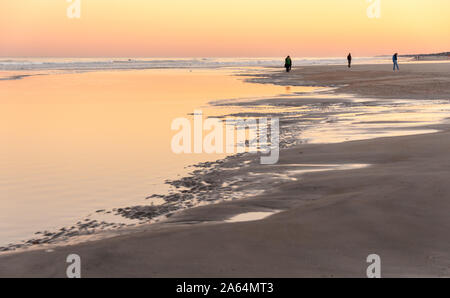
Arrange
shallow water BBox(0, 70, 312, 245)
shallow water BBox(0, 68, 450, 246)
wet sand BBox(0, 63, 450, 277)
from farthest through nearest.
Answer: shallow water BBox(0, 68, 450, 246)
shallow water BBox(0, 70, 312, 245)
wet sand BBox(0, 63, 450, 277)

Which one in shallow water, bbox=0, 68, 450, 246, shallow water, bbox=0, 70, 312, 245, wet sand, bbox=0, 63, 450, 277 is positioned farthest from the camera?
shallow water, bbox=0, 68, 450, 246

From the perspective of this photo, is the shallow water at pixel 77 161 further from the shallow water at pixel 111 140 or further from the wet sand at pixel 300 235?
the wet sand at pixel 300 235

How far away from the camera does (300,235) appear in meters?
6.45

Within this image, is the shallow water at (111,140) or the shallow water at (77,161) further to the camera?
the shallow water at (111,140)

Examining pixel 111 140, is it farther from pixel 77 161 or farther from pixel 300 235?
pixel 300 235

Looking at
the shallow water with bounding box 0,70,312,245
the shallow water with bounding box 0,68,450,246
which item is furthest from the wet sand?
the shallow water with bounding box 0,70,312,245

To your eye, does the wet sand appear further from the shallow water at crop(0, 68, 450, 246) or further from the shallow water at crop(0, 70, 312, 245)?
the shallow water at crop(0, 70, 312, 245)

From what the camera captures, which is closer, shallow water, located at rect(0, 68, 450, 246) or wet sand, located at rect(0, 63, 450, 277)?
wet sand, located at rect(0, 63, 450, 277)

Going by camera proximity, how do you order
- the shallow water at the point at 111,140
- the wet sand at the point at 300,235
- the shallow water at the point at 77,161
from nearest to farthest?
the wet sand at the point at 300,235 < the shallow water at the point at 77,161 < the shallow water at the point at 111,140

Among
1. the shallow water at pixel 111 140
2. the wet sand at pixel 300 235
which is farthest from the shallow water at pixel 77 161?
the wet sand at pixel 300 235

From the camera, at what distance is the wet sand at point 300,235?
5547 mm

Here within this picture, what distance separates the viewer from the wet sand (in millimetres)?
5547
